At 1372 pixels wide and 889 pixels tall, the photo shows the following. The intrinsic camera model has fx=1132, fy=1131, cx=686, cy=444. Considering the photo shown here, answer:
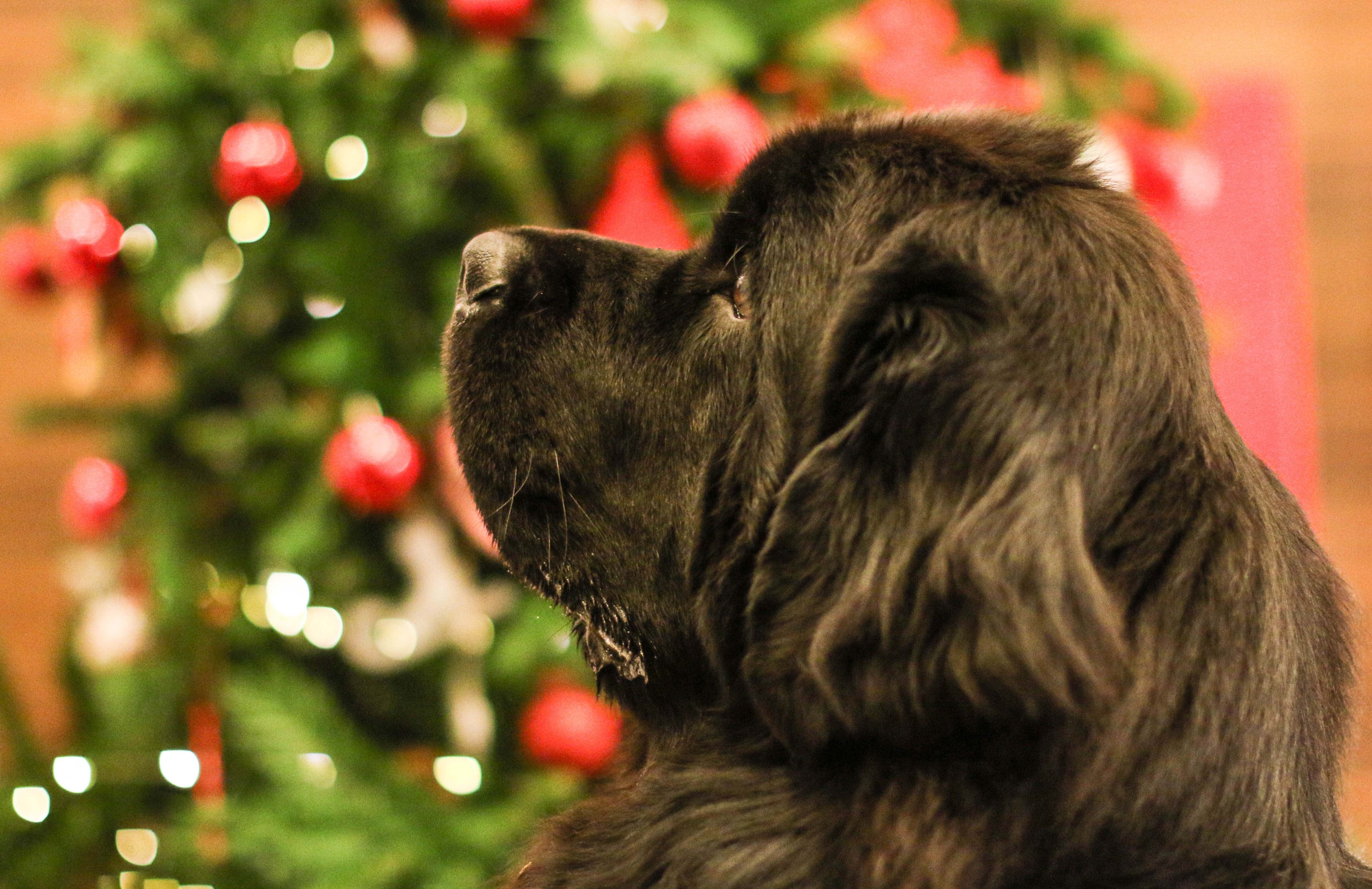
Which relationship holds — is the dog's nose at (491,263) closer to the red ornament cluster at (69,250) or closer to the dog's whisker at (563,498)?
the dog's whisker at (563,498)

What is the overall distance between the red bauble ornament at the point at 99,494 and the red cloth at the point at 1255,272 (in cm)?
237

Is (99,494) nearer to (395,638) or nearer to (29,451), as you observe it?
(395,638)

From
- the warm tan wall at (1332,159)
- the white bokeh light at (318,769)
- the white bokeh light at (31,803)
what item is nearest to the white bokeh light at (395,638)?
the white bokeh light at (318,769)

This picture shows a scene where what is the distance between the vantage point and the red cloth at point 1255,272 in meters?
2.70

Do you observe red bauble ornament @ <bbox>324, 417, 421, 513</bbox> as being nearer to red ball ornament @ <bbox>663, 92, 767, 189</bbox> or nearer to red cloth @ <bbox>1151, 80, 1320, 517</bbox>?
red ball ornament @ <bbox>663, 92, 767, 189</bbox>

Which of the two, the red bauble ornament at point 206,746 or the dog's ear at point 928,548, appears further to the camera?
the red bauble ornament at point 206,746

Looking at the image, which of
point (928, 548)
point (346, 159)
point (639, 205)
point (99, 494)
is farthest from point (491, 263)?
point (99, 494)

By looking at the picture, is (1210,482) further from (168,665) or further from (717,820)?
(168,665)

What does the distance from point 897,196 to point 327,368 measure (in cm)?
122

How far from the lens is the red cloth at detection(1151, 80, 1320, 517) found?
106 inches

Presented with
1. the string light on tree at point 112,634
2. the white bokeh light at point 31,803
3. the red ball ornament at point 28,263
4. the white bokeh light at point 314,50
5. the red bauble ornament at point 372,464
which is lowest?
the white bokeh light at point 31,803

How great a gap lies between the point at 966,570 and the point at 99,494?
2.01 m

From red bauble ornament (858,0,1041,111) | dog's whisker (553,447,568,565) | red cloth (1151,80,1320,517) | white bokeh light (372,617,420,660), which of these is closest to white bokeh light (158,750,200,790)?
white bokeh light (372,617,420,660)

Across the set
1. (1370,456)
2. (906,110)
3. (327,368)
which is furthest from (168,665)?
(1370,456)
